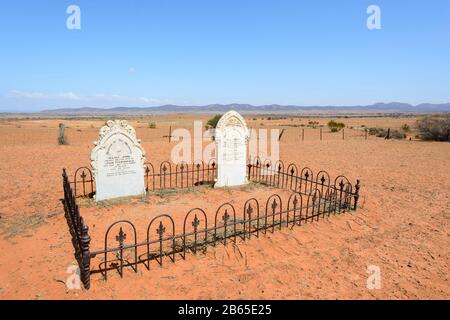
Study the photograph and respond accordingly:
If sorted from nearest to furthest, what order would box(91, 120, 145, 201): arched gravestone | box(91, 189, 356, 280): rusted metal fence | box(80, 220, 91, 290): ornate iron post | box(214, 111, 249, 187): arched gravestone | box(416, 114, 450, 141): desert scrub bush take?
box(80, 220, 91, 290): ornate iron post
box(91, 189, 356, 280): rusted metal fence
box(91, 120, 145, 201): arched gravestone
box(214, 111, 249, 187): arched gravestone
box(416, 114, 450, 141): desert scrub bush

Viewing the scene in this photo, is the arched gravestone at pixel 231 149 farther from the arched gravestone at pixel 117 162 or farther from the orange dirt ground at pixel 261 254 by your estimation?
the arched gravestone at pixel 117 162

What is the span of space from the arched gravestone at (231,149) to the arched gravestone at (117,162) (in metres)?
2.32

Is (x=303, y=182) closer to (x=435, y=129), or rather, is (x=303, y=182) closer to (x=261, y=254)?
(x=261, y=254)

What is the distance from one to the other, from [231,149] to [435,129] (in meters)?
22.7

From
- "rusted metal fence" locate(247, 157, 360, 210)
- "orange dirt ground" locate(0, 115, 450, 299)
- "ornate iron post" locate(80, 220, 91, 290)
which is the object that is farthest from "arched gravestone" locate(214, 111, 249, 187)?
"ornate iron post" locate(80, 220, 91, 290)

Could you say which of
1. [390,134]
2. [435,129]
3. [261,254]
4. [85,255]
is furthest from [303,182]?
[390,134]

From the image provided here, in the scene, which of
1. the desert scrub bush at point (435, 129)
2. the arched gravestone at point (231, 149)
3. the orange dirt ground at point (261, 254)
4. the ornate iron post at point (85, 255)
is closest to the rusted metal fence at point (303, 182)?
the orange dirt ground at point (261, 254)

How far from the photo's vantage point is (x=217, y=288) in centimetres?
430

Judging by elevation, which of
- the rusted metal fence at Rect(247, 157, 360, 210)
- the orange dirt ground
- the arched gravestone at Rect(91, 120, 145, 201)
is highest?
the arched gravestone at Rect(91, 120, 145, 201)

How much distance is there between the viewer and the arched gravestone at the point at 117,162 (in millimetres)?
7637

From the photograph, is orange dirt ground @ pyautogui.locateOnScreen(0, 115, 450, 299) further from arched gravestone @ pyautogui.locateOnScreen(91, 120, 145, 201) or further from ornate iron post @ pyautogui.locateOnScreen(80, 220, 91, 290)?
arched gravestone @ pyautogui.locateOnScreen(91, 120, 145, 201)

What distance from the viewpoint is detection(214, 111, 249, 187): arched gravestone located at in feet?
30.3

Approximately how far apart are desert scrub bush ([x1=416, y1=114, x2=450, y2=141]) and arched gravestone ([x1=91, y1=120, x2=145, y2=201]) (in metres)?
25.3
